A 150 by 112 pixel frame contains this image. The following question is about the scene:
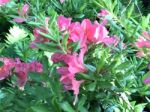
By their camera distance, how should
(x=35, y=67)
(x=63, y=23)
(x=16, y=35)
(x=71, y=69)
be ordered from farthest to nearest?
1. (x=16, y=35)
2. (x=35, y=67)
3. (x=63, y=23)
4. (x=71, y=69)

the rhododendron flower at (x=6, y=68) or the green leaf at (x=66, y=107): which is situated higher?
the rhododendron flower at (x=6, y=68)

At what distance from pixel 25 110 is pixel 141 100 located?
36cm

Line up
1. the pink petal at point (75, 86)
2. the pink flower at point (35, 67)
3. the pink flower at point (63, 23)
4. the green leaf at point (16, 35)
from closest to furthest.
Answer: the pink petal at point (75, 86) → the pink flower at point (63, 23) → the pink flower at point (35, 67) → the green leaf at point (16, 35)

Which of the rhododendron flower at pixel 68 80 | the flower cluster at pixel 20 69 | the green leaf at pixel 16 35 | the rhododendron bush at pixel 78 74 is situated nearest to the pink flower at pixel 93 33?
the rhododendron bush at pixel 78 74

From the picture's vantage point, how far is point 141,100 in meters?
1.21

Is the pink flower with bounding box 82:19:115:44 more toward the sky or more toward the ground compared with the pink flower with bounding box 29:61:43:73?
more toward the sky

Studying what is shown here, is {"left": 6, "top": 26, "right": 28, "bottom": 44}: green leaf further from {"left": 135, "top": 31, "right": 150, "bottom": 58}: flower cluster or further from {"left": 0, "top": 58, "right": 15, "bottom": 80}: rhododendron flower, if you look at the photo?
{"left": 135, "top": 31, "right": 150, "bottom": 58}: flower cluster

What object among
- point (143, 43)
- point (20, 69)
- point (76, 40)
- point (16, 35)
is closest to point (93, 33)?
point (76, 40)

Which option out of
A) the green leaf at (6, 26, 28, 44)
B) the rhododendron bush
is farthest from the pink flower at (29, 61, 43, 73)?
the green leaf at (6, 26, 28, 44)

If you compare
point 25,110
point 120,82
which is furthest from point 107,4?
point 25,110

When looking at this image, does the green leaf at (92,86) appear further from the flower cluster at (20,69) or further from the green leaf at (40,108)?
the flower cluster at (20,69)

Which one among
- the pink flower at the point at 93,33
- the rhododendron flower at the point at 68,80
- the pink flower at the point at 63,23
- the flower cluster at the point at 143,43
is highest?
the pink flower at the point at 63,23

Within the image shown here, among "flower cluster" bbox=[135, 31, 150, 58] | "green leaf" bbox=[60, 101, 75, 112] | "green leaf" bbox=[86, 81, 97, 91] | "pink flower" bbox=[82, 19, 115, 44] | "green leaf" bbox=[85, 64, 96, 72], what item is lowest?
"green leaf" bbox=[60, 101, 75, 112]

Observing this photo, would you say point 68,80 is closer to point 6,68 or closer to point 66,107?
point 66,107
